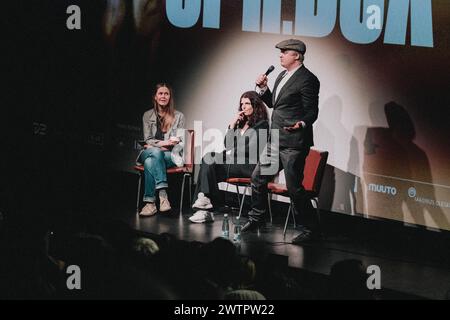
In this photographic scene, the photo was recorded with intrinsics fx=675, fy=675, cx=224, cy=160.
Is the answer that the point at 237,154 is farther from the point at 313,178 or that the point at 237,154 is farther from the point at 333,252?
the point at 333,252

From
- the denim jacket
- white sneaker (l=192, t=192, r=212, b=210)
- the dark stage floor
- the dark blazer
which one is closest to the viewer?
the dark stage floor

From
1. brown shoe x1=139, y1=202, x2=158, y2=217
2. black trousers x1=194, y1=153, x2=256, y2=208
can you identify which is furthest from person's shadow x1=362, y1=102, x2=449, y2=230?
Answer: brown shoe x1=139, y1=202, x2=158, y2=217

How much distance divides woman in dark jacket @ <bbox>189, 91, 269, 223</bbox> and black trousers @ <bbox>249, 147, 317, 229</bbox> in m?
0.46

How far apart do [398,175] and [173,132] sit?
1985 millimetres

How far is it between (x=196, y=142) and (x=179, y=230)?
52.5 inches

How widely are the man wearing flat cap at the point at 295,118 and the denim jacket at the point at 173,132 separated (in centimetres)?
99

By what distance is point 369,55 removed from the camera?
17.7 feet

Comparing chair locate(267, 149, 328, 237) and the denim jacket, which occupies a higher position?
the denim jacket

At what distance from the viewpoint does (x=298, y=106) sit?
516 centimetres

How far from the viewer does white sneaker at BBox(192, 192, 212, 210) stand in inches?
231

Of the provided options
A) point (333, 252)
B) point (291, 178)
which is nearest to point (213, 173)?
point (291, 178)

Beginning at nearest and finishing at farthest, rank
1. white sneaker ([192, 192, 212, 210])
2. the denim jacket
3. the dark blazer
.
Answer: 1. the dark blazer
2. white sneaker ([192, 192, 212, 210])
3. the denim jacket

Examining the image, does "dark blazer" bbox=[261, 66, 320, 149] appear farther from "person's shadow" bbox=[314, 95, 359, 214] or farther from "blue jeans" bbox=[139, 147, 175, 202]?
"blue jeans" bbox=[139, 147, 175, 202]
